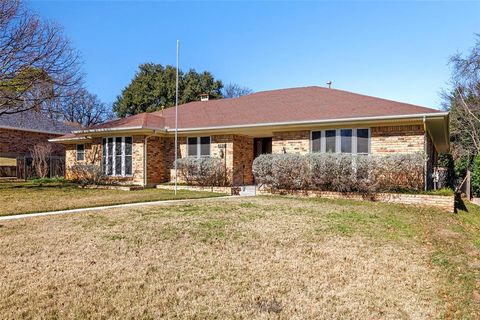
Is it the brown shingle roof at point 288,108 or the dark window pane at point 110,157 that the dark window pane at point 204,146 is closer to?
the brown shingle roof at point 288,108

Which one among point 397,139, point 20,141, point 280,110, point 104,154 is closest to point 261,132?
point 280,110

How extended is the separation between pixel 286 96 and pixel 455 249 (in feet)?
43.0

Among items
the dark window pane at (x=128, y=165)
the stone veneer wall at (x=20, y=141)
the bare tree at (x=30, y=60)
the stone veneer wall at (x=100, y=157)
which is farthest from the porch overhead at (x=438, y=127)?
the stone veneer wall at (x=20, y=141)

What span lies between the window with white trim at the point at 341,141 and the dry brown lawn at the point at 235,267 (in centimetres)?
532

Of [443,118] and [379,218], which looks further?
[443,118]

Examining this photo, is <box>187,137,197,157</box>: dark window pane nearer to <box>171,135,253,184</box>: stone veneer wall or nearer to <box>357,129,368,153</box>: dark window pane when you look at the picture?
<box>171,135,253,184</box>: stone veneer wall

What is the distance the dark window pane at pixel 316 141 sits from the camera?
1409 cm

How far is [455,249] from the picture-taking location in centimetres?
623

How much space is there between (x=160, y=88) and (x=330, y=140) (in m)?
28.4

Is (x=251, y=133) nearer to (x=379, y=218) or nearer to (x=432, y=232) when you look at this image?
(x=379, y=218)

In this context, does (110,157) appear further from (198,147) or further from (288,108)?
(288,108)

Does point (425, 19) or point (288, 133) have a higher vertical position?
point (425, 19)

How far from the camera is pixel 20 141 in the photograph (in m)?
25.8

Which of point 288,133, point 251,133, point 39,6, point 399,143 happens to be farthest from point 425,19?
point 39,6
